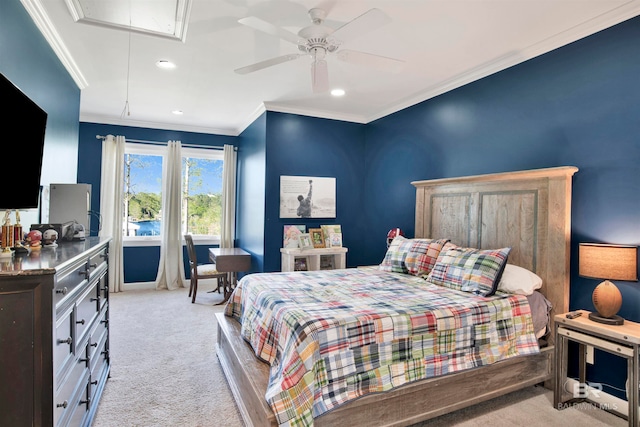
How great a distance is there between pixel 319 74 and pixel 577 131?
2.00 meters

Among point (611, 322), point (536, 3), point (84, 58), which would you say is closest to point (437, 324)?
point (611, 322)

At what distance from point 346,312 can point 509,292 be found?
1365 mm

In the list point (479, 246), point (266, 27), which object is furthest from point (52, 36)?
point (479, 246)

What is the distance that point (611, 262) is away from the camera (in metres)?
2.14

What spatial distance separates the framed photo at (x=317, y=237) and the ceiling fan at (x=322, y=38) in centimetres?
236

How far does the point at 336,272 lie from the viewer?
3.47m

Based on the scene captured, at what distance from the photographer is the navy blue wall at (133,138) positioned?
17.8 ft

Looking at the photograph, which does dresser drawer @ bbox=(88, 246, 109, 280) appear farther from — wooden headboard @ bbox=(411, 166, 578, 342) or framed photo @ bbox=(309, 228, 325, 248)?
wooden headboard @ bbox=(411, 166, 578, 342)

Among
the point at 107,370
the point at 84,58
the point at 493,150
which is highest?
the point at 84,58

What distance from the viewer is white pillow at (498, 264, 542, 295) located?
2625 mm

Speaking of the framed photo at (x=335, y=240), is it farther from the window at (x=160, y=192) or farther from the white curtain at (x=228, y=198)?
the window at (x=160, y=192)

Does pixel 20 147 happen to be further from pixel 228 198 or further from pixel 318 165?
pixel 228 198

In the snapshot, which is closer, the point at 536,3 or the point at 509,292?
the point at 536,3

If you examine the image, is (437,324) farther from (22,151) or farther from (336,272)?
(22,151)
